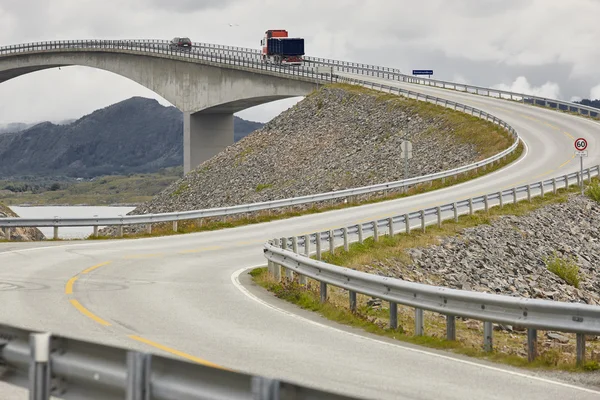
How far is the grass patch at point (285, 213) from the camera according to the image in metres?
34.0

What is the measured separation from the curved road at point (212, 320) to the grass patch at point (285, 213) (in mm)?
3359

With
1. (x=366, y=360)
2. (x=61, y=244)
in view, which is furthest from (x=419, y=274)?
(x=366, y=360)

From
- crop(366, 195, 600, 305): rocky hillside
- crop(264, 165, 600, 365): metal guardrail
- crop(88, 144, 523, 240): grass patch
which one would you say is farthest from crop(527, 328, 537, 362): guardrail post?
crop(88, 144, 523, 240): grass patch

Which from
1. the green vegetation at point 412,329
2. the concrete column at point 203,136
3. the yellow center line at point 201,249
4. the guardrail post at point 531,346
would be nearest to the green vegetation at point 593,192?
the yellow center line at point 201,249

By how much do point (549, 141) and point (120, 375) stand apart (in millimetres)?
58306

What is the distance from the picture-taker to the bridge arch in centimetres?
8212

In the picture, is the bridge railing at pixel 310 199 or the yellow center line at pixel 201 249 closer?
the yellow center line at pixel 201 249

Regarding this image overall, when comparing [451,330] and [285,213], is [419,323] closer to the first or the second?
[451,330]

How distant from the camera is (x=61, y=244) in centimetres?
2873

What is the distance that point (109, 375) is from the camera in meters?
6.38

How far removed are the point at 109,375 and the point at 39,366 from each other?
65 cm

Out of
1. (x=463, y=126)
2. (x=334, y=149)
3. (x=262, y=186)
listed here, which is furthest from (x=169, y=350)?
(x=334, y=149)

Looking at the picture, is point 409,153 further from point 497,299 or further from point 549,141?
point 497,299

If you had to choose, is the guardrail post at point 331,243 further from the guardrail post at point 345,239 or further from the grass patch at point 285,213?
the grass patch at point 285,213
